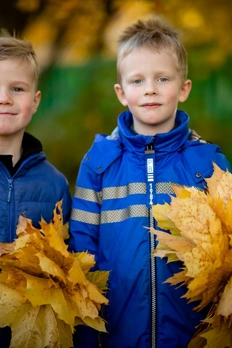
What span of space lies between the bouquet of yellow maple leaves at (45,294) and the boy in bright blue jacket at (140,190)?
1.40ft

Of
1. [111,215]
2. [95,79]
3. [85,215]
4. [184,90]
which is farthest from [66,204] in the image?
[95,79]

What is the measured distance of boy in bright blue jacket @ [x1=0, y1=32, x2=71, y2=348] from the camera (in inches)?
129

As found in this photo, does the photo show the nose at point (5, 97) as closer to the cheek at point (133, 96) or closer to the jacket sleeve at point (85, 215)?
the jacket sleeve at point (85, 215)

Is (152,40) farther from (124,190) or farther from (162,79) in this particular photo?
(124,190)

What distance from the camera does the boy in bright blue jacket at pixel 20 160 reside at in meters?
3.29

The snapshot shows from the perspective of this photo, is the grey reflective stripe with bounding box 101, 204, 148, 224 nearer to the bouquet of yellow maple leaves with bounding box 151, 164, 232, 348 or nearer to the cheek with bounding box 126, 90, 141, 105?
the bouquet of yellow maple leaves with bounding box 151, 164, 232, 348

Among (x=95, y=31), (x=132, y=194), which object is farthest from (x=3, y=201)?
(x=95, y=31)

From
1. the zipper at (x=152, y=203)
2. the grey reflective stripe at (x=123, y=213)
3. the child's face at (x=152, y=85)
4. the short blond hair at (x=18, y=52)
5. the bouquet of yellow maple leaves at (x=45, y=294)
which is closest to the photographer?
the bouquet of yellow maple leaves at (x=45, y=294)

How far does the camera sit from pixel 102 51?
697 cm

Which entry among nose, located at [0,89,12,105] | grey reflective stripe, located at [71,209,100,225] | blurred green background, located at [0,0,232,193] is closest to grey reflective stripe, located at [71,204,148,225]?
grey reflective stripe, located at [71,209,100,225]

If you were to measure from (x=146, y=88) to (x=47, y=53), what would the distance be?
3.70 metres

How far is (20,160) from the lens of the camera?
3416 millimetres

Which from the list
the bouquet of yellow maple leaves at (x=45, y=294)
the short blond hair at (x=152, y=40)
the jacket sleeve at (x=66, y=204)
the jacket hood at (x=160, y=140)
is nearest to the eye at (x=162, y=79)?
the short blond hair at (x=152, y=40)

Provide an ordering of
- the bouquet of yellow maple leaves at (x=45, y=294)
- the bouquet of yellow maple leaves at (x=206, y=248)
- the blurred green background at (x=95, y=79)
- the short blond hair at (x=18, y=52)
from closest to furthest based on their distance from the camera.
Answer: the bouquet of yellow maple leaves at (x=206, y=248), the bouquet of yellow maple leaves at (x=45, y=294), the short blond hair at (x=18, y=52), the blurred green background at (x=95, y=79)
